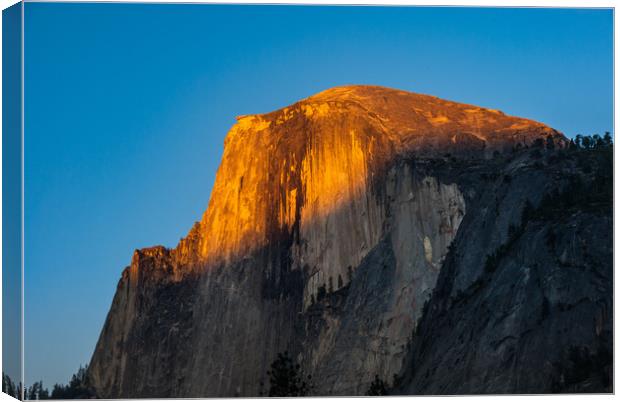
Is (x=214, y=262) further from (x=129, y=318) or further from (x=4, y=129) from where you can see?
(x=4, y=129)

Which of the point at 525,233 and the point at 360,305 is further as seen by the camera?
the point at 360,305

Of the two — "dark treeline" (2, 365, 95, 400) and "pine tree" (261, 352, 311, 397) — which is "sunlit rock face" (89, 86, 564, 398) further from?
"dark treeline" (2, 365, 95, 400)

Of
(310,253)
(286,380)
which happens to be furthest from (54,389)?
(310,253)

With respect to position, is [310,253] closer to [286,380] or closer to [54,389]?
[286,380]

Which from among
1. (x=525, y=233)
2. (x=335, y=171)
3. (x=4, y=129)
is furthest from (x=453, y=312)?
(x=4, y=129)

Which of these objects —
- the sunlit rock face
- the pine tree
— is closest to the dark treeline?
the sunlit rock face
